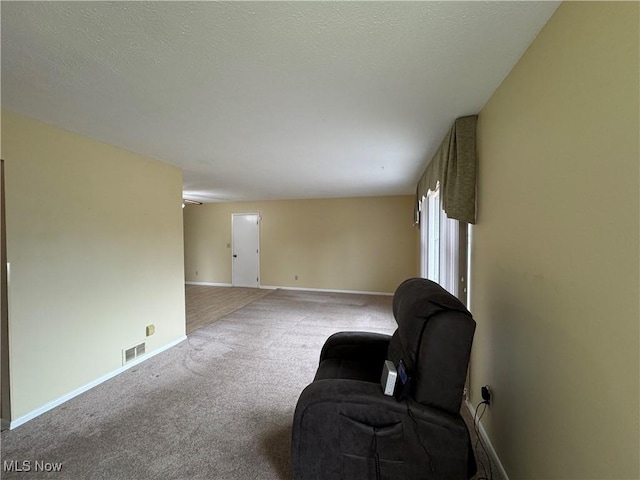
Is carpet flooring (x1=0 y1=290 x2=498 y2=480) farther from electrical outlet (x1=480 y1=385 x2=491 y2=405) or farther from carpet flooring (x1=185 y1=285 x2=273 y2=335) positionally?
electrical outlet (x1=480 y1=385 x2=491 y2=405)

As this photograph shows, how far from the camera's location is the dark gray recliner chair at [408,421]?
1.17 metres

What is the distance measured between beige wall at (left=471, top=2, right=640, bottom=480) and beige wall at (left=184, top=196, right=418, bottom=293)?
14.5ft

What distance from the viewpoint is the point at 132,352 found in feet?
9.02

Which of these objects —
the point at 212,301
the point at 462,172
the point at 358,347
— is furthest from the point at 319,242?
the point at 462,172

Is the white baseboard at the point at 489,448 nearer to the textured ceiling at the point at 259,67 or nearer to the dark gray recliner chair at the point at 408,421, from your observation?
the dark gray recliner chair at the point at 408,421

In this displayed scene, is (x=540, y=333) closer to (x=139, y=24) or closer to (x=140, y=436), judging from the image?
(x=139, y=24)

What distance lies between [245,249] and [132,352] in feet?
13.6

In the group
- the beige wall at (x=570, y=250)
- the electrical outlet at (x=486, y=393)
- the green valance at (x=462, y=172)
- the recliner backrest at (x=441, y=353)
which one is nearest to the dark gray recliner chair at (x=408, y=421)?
the recliner backrest at (x=441, y=353)

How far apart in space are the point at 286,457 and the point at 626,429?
157 cm

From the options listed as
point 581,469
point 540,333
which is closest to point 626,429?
point 581,469

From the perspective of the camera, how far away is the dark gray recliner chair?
117 centimetres

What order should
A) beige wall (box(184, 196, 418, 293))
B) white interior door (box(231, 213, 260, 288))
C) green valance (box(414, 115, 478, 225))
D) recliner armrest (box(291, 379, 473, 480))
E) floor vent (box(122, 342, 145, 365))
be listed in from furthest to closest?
white interior door (box(231, 213, 260, 288)) → beige wall (box(184, 196, 418, 293)) → floor vent (box(122, 342, 145, 365)) → green valance (box(414, 115, 478, 225)) → recliner armrest (box(291, 379, 473, 480))
